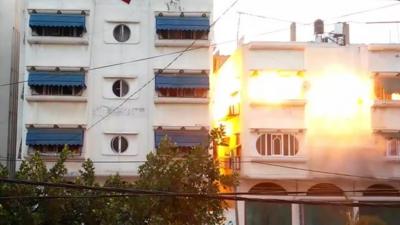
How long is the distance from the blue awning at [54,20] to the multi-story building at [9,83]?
2652mm

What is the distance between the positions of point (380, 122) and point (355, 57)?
3.18 metres

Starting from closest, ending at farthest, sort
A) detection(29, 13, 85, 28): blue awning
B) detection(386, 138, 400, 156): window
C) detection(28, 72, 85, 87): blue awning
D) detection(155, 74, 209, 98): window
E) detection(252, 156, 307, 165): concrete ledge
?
1. detection(28, 72, 85, 87): blue awning
2. detection(29, 13, 85, 28): blue awning
3. detection(155, 74, 209, 98): window
4. detection(252, 156, 307, 165): concrete ledge
5. detection(386, 138, 400, 156): window

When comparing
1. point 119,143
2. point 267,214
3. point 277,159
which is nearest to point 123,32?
point 119,143

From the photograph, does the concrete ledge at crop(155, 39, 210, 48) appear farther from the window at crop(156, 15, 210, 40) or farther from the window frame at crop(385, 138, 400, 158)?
the window frame at crop(385, 138, 400, 158)

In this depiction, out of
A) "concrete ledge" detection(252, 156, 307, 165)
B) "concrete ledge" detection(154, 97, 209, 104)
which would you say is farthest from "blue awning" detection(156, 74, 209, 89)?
"concrete ledge" detection(252, 156, 307, 165)

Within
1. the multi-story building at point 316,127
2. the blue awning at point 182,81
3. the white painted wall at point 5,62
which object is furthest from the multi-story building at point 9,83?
the multi-story building at point 316,127

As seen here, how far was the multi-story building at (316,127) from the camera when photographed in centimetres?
3023

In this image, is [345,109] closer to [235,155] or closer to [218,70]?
[235,155]

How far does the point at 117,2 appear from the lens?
31.0m

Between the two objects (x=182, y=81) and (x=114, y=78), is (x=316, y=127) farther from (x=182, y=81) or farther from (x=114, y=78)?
(x=114, y=78)

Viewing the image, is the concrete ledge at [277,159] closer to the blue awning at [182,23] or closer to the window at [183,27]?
the window at [183,27]

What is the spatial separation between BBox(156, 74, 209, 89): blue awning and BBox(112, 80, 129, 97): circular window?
1595mm

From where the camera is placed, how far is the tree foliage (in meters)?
18.7

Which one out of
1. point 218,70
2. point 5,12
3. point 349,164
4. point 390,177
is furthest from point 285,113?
point 5,12
